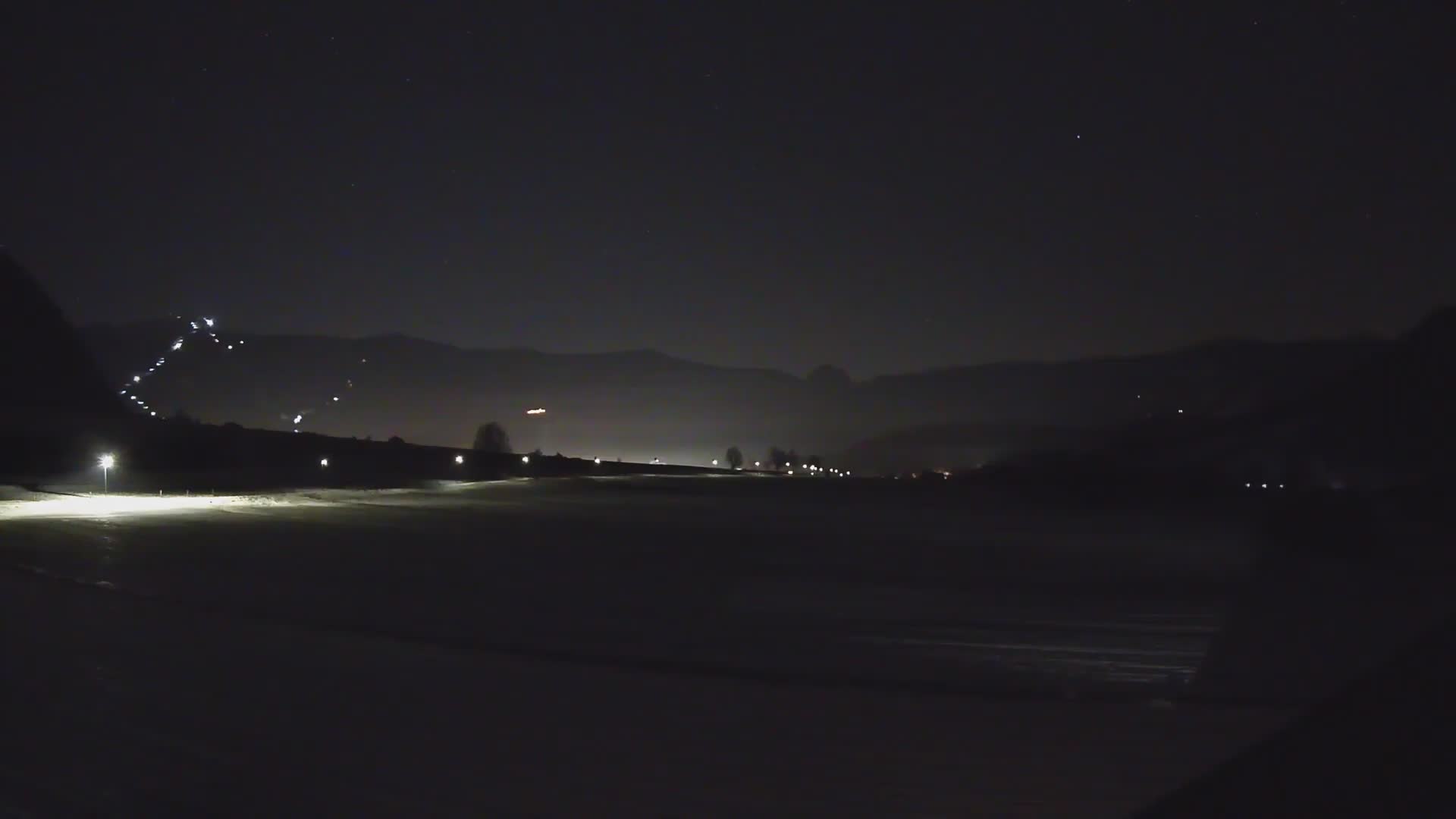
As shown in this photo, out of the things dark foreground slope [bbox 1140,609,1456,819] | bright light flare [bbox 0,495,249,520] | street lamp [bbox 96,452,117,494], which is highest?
street lamp [bbox 96,452,117,494]

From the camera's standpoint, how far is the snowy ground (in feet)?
18.4

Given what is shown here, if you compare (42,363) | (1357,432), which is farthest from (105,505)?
(1357,432)

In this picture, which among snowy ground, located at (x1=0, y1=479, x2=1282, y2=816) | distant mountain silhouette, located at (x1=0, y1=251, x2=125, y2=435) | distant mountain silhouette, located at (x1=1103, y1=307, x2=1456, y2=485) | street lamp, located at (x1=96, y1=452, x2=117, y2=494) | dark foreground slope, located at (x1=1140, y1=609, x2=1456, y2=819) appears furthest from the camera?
distant mountain silhouette, located at (x1=0, y1=251, x2=125, y2=435)

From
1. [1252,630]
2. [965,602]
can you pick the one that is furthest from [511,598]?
[1252,630]

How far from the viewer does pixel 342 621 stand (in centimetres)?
1020

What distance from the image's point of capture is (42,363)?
70.1 metres

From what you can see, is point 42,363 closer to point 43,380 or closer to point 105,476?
point 43,380

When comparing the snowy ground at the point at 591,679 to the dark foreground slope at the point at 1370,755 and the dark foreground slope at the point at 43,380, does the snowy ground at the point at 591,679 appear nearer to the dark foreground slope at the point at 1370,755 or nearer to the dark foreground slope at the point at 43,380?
the dark foreground slope at the point at 1370,755

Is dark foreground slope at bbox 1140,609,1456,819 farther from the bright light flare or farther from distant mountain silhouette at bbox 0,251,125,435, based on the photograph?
distant mountain silhouette at bbox 0,251,125,435

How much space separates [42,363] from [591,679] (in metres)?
74.2

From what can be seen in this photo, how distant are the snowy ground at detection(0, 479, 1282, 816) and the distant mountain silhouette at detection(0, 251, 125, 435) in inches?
1984

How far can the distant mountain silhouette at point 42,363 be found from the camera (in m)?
62.3

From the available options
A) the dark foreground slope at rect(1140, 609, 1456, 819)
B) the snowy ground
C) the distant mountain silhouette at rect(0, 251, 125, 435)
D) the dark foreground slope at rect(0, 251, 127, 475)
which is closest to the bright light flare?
the snowy ground

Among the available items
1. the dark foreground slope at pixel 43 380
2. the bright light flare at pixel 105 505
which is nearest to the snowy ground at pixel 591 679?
the bright light flare at pixel 105 505
